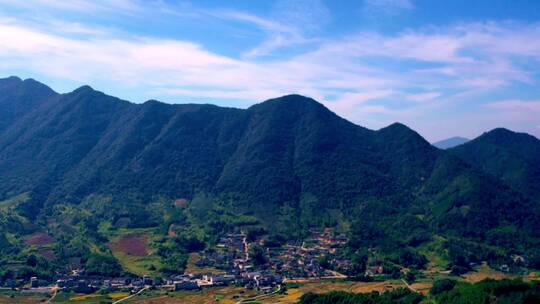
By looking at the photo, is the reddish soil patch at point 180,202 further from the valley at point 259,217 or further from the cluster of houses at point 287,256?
the cluster of houses at point 287,256

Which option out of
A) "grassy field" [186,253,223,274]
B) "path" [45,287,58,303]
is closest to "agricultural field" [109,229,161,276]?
"grassy field" [186,253,223,274]

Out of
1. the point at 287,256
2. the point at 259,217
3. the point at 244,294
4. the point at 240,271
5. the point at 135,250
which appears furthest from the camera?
the point at 259,217

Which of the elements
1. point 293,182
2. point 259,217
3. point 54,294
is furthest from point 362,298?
point 293,182

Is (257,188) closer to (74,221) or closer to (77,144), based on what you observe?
(74,221)

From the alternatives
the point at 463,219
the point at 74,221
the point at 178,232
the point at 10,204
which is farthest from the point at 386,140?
the point at 10,204

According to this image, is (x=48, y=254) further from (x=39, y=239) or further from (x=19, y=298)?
(x=19, y=298)
